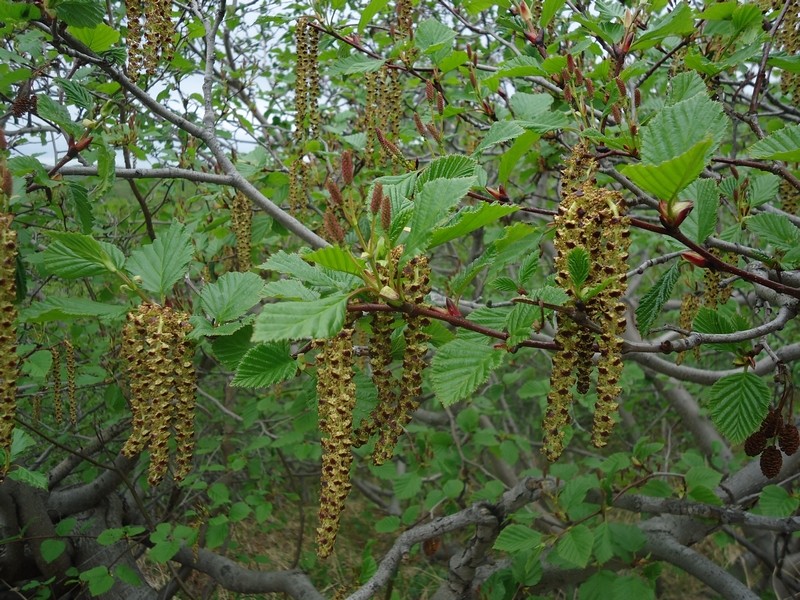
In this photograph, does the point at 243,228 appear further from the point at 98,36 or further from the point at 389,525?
the point at 389,525

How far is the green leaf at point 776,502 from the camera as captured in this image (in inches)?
96.5

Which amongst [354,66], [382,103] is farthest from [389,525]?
[354,66]

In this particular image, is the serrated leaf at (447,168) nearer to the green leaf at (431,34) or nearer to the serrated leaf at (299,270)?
the serrated leaf at (299,270)

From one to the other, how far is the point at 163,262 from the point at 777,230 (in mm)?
1501

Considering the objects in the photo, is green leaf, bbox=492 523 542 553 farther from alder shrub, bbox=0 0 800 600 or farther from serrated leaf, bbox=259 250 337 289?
serrated leaf, bbox=259 250 337 289

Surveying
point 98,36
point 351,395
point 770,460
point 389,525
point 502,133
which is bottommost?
point 389,525

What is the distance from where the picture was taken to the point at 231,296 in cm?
135

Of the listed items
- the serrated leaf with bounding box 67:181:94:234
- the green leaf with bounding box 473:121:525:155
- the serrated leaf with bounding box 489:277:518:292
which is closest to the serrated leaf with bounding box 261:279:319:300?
the serrated leaf with bounding box 489:277:518:292

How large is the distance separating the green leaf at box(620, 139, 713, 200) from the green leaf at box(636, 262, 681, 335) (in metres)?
0.48

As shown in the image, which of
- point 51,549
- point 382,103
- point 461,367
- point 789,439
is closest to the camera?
point 461,367

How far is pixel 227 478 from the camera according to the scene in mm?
4059

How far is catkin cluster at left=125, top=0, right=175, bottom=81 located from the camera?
1.83m

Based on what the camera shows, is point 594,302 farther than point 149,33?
No

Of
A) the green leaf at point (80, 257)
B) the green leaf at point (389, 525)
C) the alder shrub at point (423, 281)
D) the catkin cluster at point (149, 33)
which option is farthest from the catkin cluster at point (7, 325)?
the green leaf at point (389, 525)
